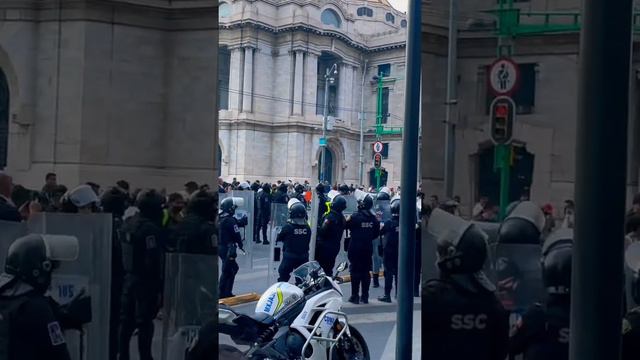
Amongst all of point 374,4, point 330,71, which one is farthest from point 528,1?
point 330,71

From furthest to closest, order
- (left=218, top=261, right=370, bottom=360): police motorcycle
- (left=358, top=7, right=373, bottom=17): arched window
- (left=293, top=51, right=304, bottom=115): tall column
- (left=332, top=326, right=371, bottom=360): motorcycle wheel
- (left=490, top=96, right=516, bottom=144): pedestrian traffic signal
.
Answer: (left=358, top=7, right=373, bottom=17): arched window < (left=293, top=51, right=304, bottom=115): tall column < (left=332, top=326, right=371, bottom=360): motorcycle wheel < (left=218, top=261, right=370, bottom=360): police motorcycle < (left=490, top=96, right=516, bottom=144): pedestrian traffic signal

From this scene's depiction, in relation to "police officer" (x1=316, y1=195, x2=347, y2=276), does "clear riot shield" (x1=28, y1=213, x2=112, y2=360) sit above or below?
above

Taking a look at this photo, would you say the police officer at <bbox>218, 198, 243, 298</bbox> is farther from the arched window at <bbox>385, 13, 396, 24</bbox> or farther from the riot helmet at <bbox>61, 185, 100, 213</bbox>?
the riot helmet at <bbox>61, 185, 100, 213</bbox>

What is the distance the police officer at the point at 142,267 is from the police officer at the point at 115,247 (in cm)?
2

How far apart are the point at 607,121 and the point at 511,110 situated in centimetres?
30

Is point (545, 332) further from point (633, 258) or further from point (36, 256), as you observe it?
point (36, 256)

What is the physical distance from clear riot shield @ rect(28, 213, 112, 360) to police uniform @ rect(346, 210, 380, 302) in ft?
26.4

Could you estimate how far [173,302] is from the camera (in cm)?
215

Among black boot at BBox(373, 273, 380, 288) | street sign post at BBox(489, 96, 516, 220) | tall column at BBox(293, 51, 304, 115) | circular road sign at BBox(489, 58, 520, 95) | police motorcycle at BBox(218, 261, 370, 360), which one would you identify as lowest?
black boot at BBox(373, 273, 380, 288)

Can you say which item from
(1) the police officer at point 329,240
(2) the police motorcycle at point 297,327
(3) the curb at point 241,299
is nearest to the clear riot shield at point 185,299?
(2) the police motorcycle at point 297,327

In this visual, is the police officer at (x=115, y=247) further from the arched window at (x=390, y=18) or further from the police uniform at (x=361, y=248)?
the arched window at (x=390, y=18)

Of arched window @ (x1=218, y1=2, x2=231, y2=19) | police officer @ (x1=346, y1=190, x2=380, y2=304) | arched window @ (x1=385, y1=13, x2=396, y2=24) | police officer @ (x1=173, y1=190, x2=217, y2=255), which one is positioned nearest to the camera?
police officer @ (x1=173, y1=190, x2=217, y2=255)

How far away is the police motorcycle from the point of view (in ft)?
18.4

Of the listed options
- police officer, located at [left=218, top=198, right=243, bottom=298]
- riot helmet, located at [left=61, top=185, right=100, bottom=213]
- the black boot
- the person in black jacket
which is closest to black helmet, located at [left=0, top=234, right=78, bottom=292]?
riot helmet, located at [left=61, top=185, right=100, bottom=213]
